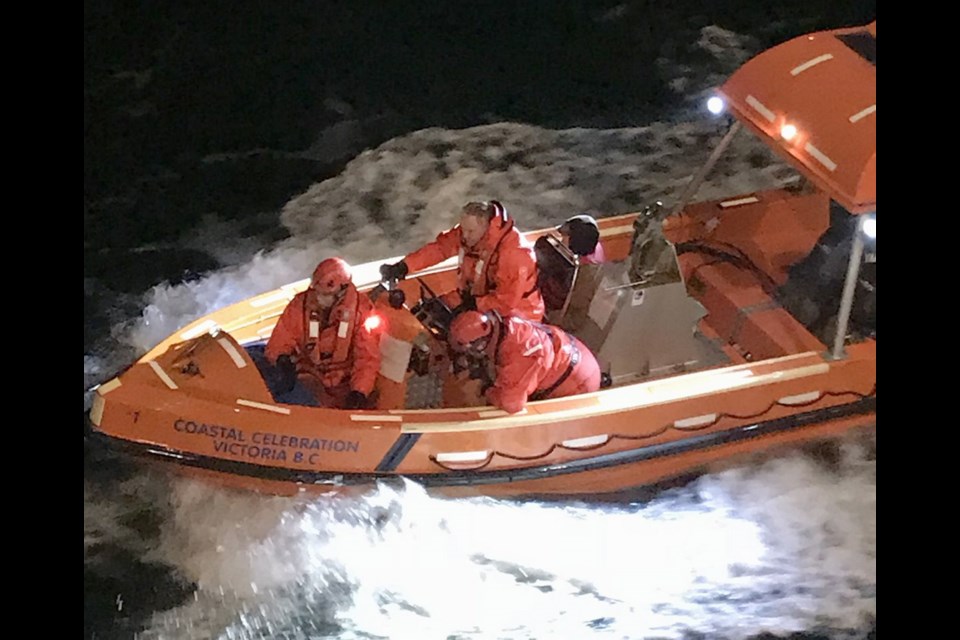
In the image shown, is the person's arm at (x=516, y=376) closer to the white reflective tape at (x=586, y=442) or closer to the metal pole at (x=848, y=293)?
the white reflective tape at (x=586, y=442)

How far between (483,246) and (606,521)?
0.55 metres

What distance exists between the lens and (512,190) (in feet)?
7.84

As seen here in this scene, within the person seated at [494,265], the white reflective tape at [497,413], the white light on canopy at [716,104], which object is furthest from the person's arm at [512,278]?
the white light on canopy at [716,104]

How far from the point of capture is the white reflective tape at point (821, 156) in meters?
2.13

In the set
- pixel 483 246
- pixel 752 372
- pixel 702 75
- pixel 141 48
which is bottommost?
pixel 752 372

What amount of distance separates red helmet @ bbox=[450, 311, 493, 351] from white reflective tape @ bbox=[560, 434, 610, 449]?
0.24m

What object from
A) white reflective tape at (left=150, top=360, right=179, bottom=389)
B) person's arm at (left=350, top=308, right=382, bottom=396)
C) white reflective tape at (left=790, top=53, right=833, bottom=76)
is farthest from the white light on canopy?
white reflective tape at (left=150, top=360, right=179, bottom=389)

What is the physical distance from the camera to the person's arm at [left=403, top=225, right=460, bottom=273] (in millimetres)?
2301

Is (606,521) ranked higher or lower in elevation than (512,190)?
lower
